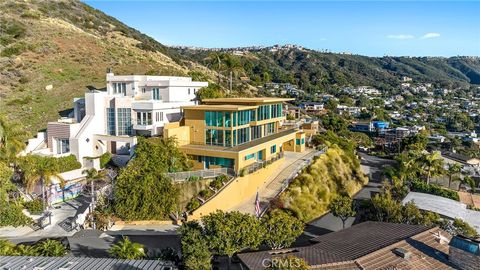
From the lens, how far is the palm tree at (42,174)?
27859 mm

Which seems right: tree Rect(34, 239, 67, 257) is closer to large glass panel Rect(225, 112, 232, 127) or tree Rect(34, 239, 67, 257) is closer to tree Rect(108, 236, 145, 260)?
tree Rect(108, 236, 145, 260)

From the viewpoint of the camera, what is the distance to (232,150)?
33.5m

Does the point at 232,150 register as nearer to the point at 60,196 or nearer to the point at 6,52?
the point at 60,196

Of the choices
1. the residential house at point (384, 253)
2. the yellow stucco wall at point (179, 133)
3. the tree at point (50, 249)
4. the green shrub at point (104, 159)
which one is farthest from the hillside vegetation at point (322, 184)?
the tree at point (50, 249)

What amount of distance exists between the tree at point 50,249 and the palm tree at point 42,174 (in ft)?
25.9

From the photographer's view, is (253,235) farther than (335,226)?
No

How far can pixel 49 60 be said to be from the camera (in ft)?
214

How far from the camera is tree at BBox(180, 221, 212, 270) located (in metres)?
18.7

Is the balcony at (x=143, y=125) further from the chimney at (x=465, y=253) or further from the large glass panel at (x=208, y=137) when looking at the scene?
the chimney at (x=465, y=253)

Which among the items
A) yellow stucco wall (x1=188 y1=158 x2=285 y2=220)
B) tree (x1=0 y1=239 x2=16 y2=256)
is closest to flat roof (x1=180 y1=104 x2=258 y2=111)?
yellow stucco wall (x1=188 y1=158 x2=285 y2=220)

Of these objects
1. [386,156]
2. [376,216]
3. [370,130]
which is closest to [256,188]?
[376,216]

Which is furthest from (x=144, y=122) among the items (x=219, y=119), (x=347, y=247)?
(x=347, y=247)

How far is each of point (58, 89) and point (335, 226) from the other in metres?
46.0

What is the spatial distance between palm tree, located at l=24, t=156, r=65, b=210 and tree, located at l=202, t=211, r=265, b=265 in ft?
46.4
